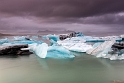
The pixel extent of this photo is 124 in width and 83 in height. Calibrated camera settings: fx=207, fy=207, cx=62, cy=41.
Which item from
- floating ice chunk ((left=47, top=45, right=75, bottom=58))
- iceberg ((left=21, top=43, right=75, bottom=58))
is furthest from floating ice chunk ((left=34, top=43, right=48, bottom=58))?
floating ice chunk ((left=47, top=45, right=75, bottom=58))

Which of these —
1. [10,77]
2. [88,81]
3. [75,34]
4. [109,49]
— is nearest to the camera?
[88,81]

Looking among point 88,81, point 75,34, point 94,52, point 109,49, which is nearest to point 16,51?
point 94,52

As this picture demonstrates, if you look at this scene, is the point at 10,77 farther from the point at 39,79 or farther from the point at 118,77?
the point at 118,77

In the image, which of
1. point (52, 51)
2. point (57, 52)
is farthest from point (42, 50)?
point (57, 52)

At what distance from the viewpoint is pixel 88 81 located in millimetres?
3295

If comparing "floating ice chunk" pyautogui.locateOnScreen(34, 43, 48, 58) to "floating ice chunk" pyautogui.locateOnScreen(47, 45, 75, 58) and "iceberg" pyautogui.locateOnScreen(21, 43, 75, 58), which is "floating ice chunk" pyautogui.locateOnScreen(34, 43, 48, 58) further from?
"floating ice chunk" pyautogui.locateOnScreen(47, 45, 75, 58)

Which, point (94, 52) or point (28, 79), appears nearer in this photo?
point (28, 79)

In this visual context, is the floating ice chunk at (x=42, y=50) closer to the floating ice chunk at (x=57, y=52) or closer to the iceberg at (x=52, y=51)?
the iceberg at (x=52, y=51)

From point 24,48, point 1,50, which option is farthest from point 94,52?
point 1,50

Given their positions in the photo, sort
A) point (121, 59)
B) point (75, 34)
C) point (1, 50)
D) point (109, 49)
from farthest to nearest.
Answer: point (75, 34) < point (1, 50) < point (109, 49) < point (121, 59)

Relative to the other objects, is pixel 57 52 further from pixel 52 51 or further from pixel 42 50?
pixel 42 50

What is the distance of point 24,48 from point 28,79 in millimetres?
3188

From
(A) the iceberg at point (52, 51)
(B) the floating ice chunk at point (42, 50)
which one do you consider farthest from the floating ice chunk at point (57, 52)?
(B) the floating ice chunk at point (42, 50)

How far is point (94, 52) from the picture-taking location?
6367mm
